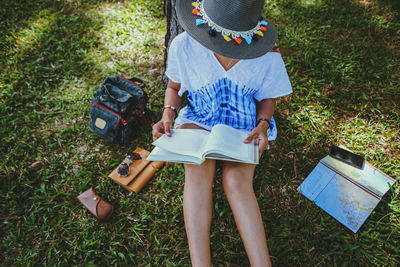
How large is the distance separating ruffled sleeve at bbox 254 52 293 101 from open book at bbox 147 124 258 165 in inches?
17.3

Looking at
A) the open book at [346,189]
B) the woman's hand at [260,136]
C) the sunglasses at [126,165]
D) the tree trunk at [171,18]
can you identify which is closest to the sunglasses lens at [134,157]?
the sunglasses at [126,165]

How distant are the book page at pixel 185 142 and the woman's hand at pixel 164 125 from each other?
6cm

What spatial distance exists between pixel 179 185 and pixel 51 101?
2097 mm

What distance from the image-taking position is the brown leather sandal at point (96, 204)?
2145mm

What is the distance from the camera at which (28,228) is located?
7.15ft

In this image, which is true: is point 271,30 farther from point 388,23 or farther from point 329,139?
point 388,23

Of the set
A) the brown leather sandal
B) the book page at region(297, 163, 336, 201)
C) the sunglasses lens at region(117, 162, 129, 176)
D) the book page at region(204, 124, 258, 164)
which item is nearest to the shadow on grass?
the book page at region(297, 163, 336, 201)

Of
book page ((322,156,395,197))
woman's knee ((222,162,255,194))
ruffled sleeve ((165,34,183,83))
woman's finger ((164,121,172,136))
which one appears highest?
ruffled sleeve ((165,34,183,83))

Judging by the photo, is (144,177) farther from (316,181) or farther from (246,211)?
(316,181)

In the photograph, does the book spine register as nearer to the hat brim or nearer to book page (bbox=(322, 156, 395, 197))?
the hat brim

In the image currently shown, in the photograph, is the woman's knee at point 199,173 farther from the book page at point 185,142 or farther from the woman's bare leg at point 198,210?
the book page at point 185,142

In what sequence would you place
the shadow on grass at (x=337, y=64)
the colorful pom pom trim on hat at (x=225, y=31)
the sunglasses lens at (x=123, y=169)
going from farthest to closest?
the shadow on grass at (x=337, y=64), the sunglasses lens at (x=123, y=169), the colorful pom pom trim on hat at (x=225, y=31)

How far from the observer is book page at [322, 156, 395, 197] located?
2.11 meters

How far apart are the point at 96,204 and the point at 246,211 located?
4.77 feet
